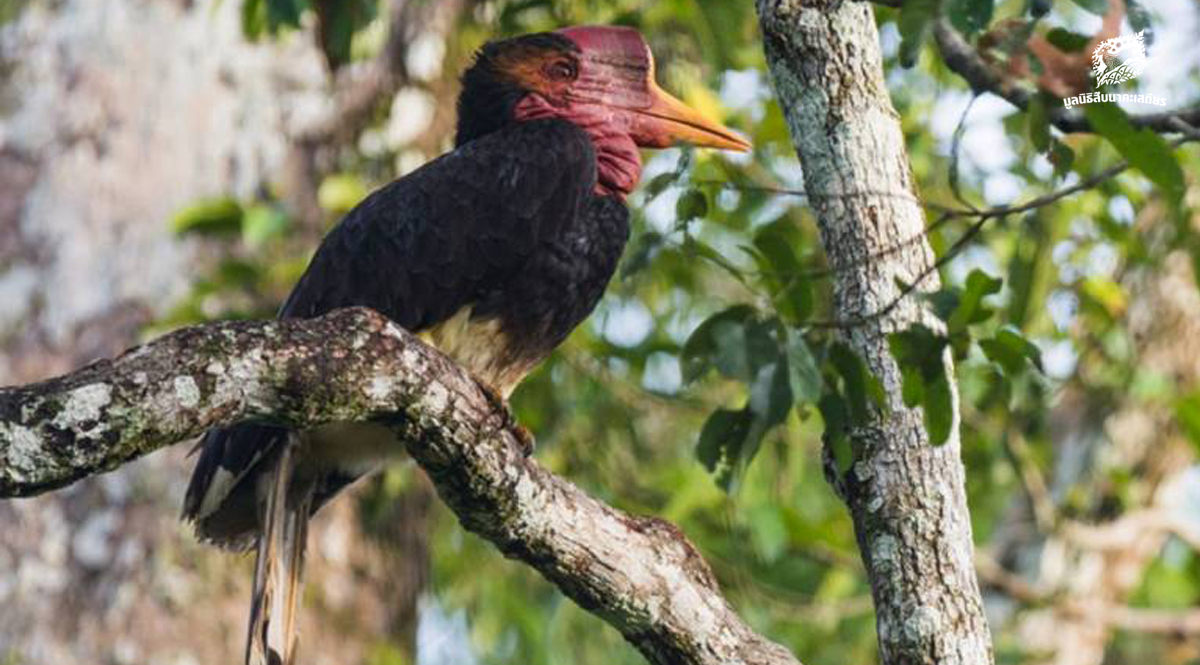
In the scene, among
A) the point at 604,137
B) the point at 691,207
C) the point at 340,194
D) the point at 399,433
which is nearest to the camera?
the point at 399,433

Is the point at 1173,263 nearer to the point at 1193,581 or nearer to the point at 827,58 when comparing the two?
the point at 1193,581

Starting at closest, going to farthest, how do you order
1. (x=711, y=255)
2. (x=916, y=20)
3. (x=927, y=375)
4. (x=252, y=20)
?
(x=916, y=20) < (x=927, y=375) < (x=711, y=255) < (x=252, y=20)

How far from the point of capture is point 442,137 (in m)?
5.90

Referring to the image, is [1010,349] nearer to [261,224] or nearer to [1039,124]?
[1039,124]

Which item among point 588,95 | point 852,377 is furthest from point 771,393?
point 588,95

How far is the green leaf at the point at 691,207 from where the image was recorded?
3.00 meters

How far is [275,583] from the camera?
3541mm

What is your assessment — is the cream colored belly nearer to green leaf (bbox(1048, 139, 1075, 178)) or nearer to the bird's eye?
the bird's eye

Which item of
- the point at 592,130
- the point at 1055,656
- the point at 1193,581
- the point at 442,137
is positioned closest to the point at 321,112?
the point at 442,137

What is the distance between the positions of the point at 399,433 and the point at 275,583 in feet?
2.98

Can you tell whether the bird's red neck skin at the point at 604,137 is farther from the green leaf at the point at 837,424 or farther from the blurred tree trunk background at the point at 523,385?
the green leaf at the point at 837,424

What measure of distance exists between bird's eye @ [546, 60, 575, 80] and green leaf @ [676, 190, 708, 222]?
1132mm

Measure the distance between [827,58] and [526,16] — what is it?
276 centimetres

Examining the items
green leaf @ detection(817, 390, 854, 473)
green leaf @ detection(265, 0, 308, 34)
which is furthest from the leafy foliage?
green leaf @ detection(817, 390, 854, 473)
